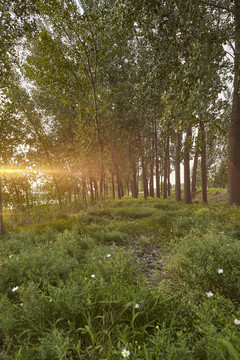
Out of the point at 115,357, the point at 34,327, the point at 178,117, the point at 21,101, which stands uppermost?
the point at 21,101

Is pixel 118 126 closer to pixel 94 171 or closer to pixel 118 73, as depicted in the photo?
pixel 118 73

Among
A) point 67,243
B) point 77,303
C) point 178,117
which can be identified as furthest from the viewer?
point 178,117

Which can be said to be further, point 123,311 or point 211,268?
point 211,268

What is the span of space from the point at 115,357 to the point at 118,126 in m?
22.6

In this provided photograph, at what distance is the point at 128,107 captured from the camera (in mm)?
21734

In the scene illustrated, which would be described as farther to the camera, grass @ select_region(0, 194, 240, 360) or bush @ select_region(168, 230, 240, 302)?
bush @ select_region(168, 230, 240, 302)

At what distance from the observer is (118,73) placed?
69.1ft

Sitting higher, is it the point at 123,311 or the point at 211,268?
the point at 211,268

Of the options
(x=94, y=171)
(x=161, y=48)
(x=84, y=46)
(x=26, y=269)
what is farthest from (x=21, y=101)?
(x=94, y=171)

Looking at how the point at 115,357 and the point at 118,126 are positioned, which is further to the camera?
the point at 118,126

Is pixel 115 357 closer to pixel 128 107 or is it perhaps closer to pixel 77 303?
pixel 77 303

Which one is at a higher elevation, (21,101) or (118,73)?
(118,73)

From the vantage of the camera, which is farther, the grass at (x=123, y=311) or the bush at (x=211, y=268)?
the bush at (x=211, y=268)

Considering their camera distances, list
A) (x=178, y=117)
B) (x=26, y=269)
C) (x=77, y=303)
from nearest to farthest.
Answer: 1. (x=77, y=303)
2. (x=26, y=269)
3. (x=178, y=117)
